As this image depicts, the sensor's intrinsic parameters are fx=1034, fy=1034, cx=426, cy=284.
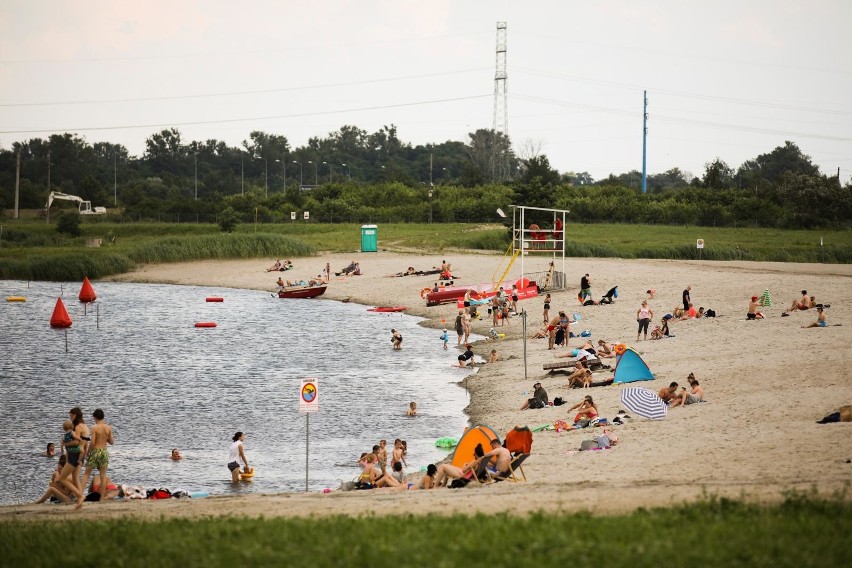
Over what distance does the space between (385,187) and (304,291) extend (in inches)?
2040

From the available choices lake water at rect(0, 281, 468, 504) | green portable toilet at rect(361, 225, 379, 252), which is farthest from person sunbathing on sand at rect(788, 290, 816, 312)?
green portable toilet at rect(361, 225, 379, 252)

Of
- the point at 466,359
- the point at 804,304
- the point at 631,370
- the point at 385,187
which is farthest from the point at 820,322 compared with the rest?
the point at 385,187

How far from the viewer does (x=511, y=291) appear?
47.5m

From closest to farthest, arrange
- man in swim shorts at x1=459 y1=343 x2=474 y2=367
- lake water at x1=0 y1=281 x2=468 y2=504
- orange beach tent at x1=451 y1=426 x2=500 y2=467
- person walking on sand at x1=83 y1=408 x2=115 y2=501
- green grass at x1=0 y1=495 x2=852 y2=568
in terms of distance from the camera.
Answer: green grass at x1=0 y1=495 x2=852 y2=568 → person walking on sand at x1=83 y1=408 x2=115 y2=501 → orange beach tent at x1=451 y1=426 x2=500 y2=467 → lake water at x1=0 y1=281 x2=468 y2=504 → man in swim shorts at x1=459 y1=343 x2=474 y2=367

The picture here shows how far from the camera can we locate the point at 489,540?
11.4 m

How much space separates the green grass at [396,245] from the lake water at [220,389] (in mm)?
17168

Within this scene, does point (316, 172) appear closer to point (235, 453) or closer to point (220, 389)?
point (220, 389)

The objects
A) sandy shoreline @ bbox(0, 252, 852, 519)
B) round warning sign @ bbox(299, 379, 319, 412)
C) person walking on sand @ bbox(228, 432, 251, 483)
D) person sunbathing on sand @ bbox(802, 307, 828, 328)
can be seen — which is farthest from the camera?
person sunbathing on sand @ bbox(802, 307, 828, 328)

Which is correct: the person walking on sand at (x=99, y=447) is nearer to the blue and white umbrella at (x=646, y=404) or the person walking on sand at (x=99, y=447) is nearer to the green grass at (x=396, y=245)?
the blue and white umbrella at (x=646, y=404)

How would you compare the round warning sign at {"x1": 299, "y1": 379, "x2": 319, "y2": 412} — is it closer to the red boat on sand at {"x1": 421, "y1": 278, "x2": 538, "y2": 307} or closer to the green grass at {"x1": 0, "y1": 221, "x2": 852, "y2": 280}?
the red boat on sand at {"x1": 421, "y1": 278, "x2": 538, "y2": 307}

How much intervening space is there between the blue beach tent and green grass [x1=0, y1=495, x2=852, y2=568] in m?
14.2

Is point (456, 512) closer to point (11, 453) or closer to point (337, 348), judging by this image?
point (11, 453)

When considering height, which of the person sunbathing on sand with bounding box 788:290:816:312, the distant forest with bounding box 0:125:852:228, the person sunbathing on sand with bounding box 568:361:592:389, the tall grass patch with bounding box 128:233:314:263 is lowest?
the person sunbathing on sand with bounding box 568:361:592:389

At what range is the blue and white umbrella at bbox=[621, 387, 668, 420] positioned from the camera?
21.8 meters
